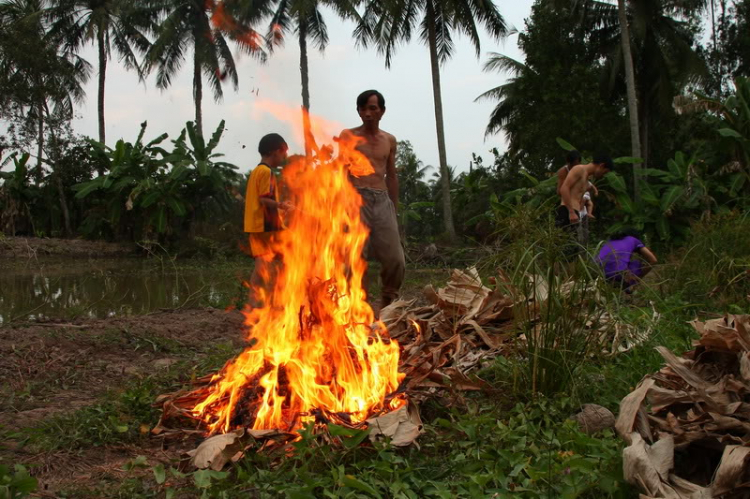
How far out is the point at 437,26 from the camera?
1945 cm

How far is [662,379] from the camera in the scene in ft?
9.23

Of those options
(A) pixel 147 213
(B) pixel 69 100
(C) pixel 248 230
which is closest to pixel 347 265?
(C) pixel 248 230

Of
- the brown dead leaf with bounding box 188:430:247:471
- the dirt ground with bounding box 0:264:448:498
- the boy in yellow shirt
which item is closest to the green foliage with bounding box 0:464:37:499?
the dirt ground with bounding box 0:264:448:498

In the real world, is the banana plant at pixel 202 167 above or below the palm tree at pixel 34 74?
below

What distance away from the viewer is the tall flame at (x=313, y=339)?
10.1 ft

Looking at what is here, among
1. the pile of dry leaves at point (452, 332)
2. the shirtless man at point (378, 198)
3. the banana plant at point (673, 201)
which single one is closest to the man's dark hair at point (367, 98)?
the shirtless man at point (378, 198)

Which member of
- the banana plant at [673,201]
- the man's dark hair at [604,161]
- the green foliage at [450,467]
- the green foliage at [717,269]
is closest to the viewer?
the green foliage at [450,467]

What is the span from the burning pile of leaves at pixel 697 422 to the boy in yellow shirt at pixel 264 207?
294cm

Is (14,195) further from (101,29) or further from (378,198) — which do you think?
(378,198)

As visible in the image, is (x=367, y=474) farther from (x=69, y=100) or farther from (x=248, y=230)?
(x=69, y=100)

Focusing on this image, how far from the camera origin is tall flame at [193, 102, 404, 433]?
3.07m

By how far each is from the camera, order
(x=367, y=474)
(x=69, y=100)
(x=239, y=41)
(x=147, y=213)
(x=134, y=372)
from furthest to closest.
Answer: (x=69, y=100) → (x=147, y=213) → (x=239, y=41) → (x=134, y=372) → (x=367, y=474)

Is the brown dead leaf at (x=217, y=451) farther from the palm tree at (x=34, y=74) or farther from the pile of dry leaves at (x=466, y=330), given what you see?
the palm tree at (x=34, y=74)

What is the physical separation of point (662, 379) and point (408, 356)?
4.76 ft
